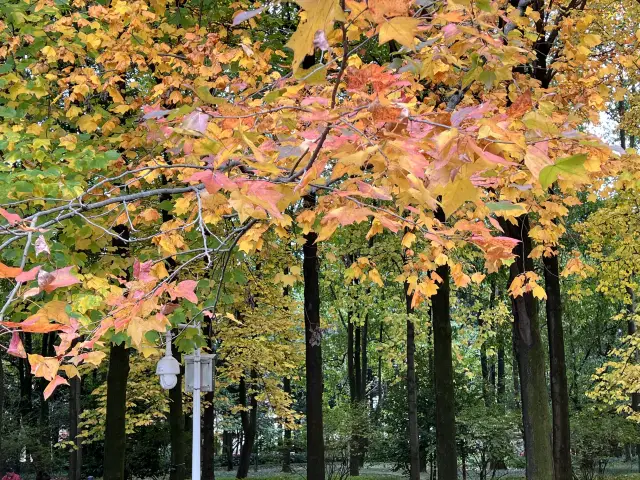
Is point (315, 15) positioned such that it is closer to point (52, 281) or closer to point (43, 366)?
point (52, 281)

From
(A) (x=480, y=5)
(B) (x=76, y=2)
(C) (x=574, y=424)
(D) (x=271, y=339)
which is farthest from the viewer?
(D) (x=271, y=339)

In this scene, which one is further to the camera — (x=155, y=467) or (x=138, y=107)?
(x=155, y=467)

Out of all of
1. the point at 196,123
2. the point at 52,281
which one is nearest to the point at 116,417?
the point at 52,281

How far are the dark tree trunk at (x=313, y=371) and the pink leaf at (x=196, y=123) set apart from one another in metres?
7.26

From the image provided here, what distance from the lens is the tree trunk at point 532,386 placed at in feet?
27.3

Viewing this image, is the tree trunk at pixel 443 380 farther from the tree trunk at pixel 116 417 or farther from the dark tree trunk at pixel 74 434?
the dark tree trunk at pixel 74 434

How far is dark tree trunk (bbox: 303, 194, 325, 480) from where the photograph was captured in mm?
9555

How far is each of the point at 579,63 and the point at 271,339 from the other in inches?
519

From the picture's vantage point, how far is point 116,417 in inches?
355

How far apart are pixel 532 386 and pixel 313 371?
11.1ft

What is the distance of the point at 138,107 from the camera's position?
7.16m

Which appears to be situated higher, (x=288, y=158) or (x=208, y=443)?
(x=288, y=158)

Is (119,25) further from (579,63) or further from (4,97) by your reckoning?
(579,63)

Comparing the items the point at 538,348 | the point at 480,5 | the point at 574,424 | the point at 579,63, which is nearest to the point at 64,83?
the point at 480,5
